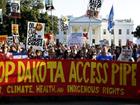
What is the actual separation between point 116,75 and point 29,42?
8254 millimetres

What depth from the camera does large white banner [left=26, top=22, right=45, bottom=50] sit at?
2309 centimetres

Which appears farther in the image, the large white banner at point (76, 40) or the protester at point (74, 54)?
the large white banner at point (76, 40)

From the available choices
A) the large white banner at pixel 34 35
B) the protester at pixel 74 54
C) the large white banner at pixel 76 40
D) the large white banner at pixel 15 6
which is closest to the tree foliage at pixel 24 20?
the large white banner at pixel 15 6

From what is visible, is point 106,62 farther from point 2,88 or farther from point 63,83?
point 2,88

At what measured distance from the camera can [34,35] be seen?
23344mm

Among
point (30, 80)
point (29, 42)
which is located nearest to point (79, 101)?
point (30, 80)

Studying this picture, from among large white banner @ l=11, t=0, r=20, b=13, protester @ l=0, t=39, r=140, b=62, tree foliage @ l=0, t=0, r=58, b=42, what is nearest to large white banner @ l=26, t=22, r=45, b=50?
protester @ l=0, t=39, r=140, b=62

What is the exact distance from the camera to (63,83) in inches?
613

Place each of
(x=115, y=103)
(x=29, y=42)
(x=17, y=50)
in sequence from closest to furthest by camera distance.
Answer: (x=115, y=103) < (x=17, y=50) < (x=29, y=42)

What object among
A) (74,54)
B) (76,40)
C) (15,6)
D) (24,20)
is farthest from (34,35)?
(24,20)

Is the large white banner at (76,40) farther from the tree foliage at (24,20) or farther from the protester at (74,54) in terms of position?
the tree foliage at (24,20)

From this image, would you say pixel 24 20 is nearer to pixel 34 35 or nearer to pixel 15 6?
pixel 15 6

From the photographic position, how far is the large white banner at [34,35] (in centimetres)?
2309

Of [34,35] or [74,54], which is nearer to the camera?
[74,54]
